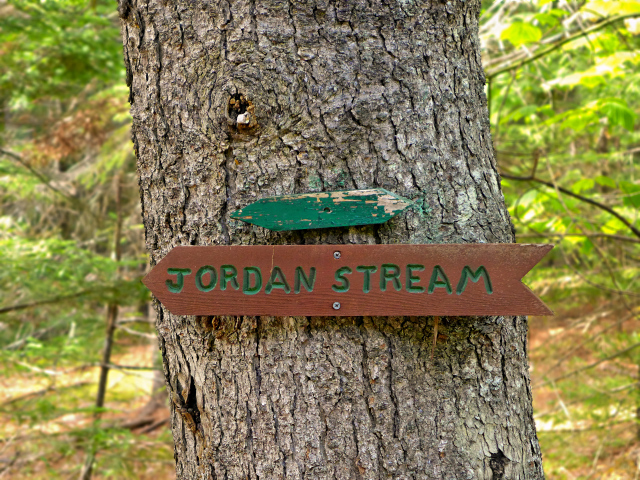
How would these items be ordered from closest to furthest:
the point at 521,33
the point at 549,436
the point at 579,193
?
1. the point at 521,33
2. the point at 579,193
3. the point at 549,436

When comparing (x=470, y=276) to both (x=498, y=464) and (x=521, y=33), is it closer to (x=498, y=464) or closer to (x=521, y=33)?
(x=498, y=464)

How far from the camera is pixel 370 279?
1.13m

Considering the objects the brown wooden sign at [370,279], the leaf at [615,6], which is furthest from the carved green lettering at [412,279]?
the leaf at [615,6]

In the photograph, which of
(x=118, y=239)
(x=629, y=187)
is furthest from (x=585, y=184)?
(x=118, y=239)

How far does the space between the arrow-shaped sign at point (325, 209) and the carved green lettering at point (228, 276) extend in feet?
0.41

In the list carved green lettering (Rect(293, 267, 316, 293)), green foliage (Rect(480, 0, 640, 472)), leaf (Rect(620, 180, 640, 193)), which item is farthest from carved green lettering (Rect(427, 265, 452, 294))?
leaf (Rect(620, 180, 640, 193))

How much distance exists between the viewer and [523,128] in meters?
5.76

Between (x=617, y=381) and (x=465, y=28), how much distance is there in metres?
4.94

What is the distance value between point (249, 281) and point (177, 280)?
0.59ft

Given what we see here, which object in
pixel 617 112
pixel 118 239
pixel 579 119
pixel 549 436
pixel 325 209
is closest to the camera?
pixel 325 209

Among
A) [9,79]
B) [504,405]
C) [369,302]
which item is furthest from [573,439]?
[9,79]

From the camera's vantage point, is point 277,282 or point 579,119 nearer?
point 277,282

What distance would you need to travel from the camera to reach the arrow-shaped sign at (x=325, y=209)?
3.61 feet

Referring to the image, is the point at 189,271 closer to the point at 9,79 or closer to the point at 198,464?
the point at 198,464
